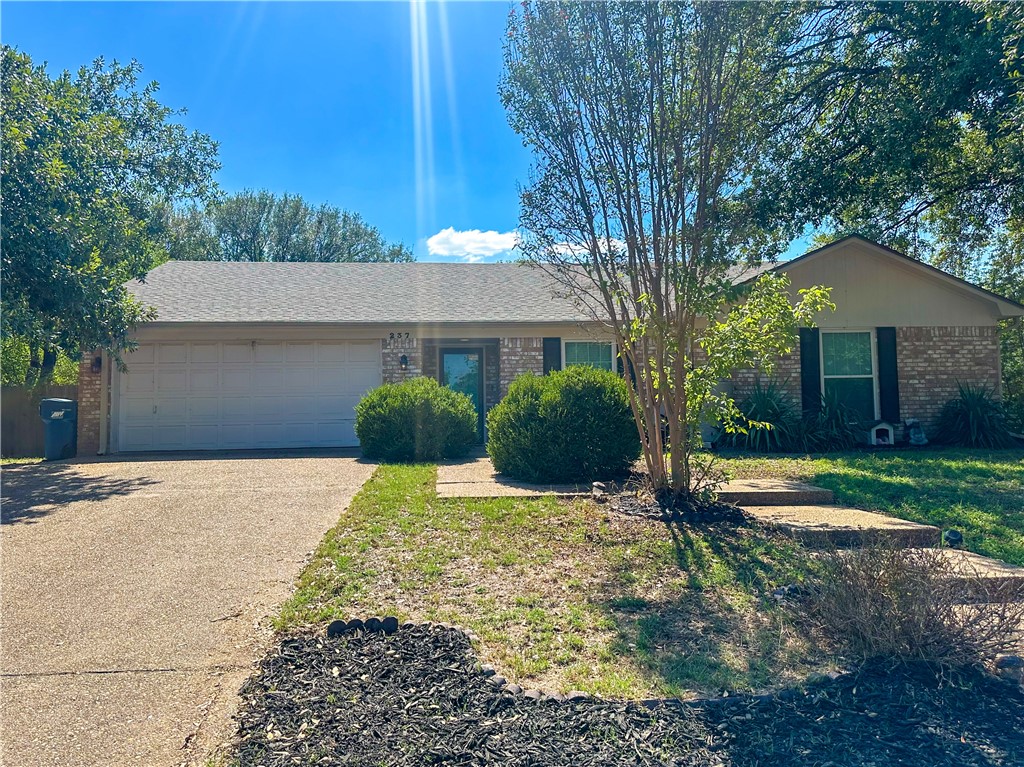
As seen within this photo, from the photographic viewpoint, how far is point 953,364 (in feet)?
40.6

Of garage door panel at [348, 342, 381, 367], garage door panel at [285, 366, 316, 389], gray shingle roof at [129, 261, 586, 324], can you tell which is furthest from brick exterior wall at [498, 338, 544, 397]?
garage door panel at [285, 366, 316, 389]

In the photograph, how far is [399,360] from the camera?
492 inches

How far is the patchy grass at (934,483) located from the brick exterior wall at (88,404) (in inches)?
448

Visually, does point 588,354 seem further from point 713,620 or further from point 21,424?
point 21,424

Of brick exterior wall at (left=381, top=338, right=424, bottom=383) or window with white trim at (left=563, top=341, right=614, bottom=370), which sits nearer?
brick exterior wall at (left=381, top=338, right=424, bottom=383)

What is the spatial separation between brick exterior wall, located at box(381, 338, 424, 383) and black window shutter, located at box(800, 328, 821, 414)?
7431 millimetres

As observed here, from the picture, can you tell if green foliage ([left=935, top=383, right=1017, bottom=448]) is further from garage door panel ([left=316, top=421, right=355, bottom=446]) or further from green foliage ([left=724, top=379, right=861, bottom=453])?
garage door panel ([left=316, top=421, right=355, bottom=446])

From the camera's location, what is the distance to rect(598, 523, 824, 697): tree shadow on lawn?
3039 millimetres

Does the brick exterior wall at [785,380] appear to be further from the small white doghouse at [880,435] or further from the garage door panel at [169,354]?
the garage door panel at [169,354]

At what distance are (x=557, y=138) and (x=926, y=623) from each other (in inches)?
197

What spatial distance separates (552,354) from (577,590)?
8545mm

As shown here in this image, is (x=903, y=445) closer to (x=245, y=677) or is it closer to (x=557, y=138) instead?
(x=557, y=138)

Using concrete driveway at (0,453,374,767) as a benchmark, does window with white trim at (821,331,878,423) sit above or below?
above

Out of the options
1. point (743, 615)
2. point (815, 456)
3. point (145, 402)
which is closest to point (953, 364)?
point (815, 456)
